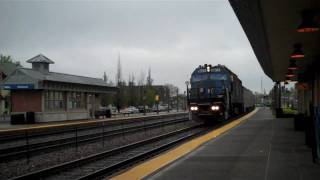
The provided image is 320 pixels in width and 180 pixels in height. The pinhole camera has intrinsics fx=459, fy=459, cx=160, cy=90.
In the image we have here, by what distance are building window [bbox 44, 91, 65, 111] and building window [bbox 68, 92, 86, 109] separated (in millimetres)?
1395

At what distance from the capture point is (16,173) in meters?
12.7

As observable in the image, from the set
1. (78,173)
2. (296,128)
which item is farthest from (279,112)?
(78,173)

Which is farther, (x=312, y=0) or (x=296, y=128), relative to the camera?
(x=296, y=128)

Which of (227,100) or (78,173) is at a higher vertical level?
(227,100)

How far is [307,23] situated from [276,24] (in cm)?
206

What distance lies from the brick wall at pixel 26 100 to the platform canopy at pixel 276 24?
2391cm

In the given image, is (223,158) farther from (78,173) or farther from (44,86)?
(44,86)

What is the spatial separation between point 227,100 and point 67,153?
16.0 m

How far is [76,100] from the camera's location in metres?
43.8

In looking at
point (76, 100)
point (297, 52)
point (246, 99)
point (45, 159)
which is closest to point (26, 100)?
point (76, 100)

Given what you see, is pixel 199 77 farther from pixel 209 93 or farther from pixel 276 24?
pixel 276 24

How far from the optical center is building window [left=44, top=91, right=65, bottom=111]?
128 feet

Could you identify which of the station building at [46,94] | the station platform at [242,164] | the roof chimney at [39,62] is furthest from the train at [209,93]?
the roof chimney at [39,62]

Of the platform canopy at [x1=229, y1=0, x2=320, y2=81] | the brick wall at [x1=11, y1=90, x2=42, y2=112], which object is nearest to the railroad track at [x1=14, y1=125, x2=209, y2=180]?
the platform canopy at [x1=229, y1=0, x2=320, y2=81]
